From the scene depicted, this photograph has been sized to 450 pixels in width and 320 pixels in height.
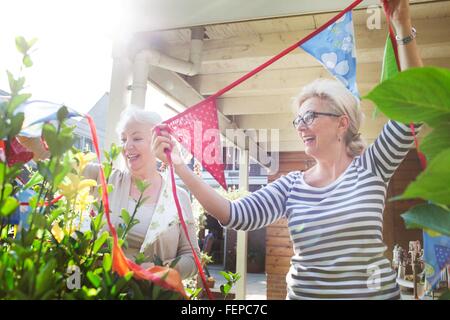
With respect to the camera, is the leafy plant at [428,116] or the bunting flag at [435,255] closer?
the leafy plant at [428,116]

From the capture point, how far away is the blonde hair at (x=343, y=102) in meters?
0.99

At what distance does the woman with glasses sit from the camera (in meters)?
0.80

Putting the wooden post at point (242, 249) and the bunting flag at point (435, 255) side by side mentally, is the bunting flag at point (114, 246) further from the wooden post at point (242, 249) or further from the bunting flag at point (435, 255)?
the wooden post at point (242, 249)

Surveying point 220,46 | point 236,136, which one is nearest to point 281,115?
point 236,136

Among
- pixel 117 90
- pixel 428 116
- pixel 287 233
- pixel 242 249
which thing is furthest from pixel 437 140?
pixel 287 233

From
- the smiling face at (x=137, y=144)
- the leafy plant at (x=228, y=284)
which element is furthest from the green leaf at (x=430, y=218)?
the smiling face at (x=137, y=144)

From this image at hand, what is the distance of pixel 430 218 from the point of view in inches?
11.8

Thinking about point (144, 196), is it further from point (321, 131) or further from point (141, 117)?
point (321, 131)

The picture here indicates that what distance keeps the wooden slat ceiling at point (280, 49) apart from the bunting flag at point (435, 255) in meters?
1.54

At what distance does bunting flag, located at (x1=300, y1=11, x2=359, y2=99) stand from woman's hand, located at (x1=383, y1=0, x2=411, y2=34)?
180 mm

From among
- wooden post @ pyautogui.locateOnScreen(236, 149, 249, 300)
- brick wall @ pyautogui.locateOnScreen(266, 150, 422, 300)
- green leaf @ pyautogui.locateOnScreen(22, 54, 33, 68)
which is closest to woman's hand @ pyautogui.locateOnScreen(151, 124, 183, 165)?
green leaf @ pyautogui.locateOnScreen(22, 54, 33, 68)

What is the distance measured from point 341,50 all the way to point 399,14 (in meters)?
0.20

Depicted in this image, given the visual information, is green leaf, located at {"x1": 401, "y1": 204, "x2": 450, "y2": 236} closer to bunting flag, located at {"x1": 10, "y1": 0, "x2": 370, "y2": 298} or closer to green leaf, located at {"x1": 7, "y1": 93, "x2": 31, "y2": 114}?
green leaf, located at {"x1": 7, "y1": 93, "x2": 31, "y2": 114}

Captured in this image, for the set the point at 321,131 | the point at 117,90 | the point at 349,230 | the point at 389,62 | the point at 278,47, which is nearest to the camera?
the point at 389,62
